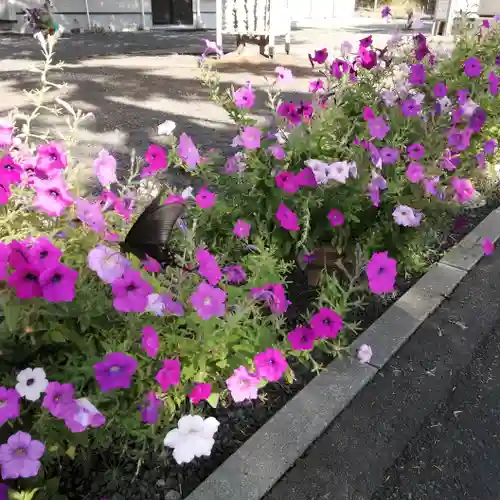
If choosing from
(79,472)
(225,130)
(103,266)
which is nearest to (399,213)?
(103,266)

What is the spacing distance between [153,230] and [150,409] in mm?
517

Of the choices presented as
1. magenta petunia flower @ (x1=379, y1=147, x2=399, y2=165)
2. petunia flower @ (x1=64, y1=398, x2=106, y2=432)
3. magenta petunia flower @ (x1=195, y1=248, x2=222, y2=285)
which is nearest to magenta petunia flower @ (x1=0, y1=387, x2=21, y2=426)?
petunia flower @ (x1=64, y1=398, x2=106, y2=432)

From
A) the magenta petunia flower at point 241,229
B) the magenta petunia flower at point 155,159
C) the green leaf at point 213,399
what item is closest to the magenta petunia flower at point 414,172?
the magenta petunia flower at point 241,229

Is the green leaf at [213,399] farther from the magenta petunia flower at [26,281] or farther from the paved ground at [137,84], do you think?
the paved ground at [137,84]

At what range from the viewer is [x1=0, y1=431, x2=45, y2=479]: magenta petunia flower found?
1.23m

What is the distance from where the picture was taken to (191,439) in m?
1.37

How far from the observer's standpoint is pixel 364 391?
207 cm

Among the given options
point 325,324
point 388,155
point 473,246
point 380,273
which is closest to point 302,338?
point 325,324

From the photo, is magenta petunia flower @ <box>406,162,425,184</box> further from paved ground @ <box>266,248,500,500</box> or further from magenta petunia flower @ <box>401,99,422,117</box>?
paved ground @ <box>266,248,500,500</box>

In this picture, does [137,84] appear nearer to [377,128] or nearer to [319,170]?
[377,128]

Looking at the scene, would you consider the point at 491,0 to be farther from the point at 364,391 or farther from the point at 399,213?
the point at 364,391

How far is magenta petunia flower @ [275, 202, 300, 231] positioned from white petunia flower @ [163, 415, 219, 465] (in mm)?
1022

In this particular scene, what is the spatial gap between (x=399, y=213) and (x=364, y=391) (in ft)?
2.75

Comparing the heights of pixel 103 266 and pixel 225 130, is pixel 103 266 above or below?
above
